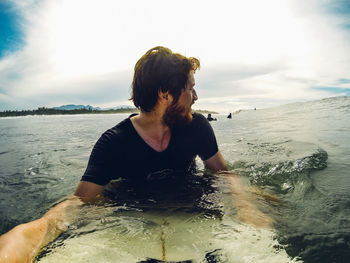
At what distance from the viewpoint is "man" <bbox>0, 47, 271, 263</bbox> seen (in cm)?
254

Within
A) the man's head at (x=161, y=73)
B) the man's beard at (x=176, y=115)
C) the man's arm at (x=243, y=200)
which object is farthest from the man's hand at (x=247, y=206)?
the man's head at (x=161, y=73)

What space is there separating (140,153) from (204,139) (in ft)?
2.92

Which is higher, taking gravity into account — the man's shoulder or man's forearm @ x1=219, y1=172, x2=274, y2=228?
the man's shoulder

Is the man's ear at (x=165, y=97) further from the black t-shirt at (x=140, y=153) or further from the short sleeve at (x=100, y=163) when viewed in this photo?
the short sleeve at (x=100, y=163)

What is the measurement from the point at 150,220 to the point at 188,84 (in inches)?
66.8

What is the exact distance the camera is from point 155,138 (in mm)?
2988

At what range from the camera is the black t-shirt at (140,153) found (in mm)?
2580

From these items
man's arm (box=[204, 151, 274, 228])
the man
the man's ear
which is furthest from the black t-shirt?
the man's ear

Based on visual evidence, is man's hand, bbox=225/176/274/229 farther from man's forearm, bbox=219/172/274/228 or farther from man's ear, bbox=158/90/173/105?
man's ear, bbox=158/90/173/105

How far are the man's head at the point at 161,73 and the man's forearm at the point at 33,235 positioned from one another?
153 cm

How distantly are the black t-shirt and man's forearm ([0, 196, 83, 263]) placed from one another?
39 cm

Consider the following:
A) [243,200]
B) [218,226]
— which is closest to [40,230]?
[218,226]

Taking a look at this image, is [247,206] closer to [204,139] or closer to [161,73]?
[204,139]

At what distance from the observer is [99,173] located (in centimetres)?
251
